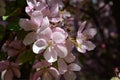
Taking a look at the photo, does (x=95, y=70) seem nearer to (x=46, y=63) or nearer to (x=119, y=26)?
(x=119, y=26)

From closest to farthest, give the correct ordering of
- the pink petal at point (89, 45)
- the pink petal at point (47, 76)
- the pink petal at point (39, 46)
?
the pink petal at point (39, 46), the pink petal at point (47, 76), the pink petal at point (89, 45)

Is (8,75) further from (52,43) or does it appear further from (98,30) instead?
(98,30)

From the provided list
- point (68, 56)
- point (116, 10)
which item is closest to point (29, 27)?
point (68, 56)

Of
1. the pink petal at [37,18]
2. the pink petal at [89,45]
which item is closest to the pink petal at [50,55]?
the pink petal at [37,18]

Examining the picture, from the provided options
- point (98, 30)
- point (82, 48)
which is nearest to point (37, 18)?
point (82, 48)

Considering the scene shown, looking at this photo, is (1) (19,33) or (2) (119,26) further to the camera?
(2) (119,26)

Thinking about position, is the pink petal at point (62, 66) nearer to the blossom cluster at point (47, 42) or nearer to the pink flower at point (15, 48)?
the blossom cluster at point (47, 42)
